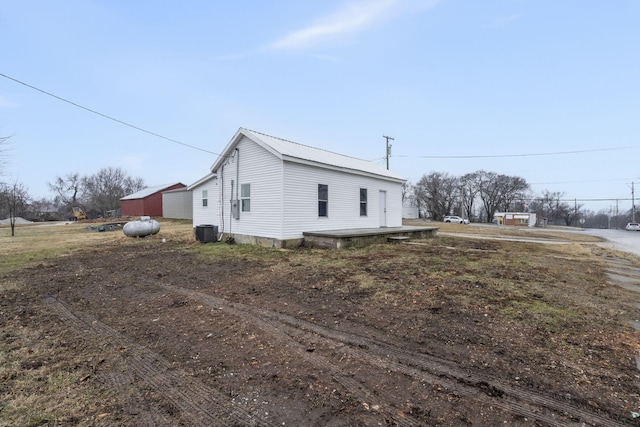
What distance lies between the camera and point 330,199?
40.5ft

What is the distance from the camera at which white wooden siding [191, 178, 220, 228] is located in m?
17.0

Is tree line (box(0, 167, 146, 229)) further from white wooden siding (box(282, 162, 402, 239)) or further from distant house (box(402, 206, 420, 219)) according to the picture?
distant house (box(402, 206, 420, 219))

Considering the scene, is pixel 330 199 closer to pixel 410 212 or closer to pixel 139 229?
pixel 139 229

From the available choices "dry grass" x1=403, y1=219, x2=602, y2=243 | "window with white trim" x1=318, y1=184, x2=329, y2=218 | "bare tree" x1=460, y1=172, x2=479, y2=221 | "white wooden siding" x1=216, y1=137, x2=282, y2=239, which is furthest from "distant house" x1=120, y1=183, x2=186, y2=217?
"bare tree" x1=460, y1=172, x2=479, y2=221

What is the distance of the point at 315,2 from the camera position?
37.2 ft

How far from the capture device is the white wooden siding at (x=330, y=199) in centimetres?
1079

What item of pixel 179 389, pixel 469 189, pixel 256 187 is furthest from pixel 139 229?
pixel 469 189

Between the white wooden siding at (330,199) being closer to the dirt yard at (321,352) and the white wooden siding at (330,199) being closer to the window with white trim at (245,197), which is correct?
the window with white trim at (245,197)

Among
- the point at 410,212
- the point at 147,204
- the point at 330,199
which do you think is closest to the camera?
the point at 330,199

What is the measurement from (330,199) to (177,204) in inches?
972

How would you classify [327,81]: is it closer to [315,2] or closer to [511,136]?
[315,2]

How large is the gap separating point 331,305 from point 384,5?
11.2 m

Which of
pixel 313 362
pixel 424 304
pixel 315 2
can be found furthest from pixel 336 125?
pixel 313 362

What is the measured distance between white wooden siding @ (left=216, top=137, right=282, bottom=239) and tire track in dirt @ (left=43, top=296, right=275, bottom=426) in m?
7.41
